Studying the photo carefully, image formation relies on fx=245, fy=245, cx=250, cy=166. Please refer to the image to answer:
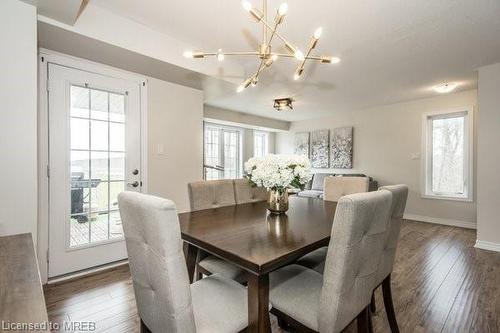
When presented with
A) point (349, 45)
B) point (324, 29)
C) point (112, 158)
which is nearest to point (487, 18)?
point (349, 45)

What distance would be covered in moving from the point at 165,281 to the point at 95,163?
2.04 m

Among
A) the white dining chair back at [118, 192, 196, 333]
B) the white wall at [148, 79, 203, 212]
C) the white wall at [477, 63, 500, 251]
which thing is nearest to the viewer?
the white dining chair back at [118, 192, 196, 333]

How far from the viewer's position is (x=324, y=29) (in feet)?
7.19

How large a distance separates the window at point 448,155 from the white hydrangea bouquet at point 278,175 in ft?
12.7

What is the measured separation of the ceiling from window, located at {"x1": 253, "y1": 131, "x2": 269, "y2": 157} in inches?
118

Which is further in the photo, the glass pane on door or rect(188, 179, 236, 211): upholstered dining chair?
the glass pane on door

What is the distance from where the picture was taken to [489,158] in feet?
Result: 9.74

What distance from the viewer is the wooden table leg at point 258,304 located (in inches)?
38.5

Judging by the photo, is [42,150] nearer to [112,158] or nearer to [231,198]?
[112,158]

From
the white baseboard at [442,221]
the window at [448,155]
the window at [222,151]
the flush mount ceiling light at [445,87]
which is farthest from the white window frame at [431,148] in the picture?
the window at [222,151]

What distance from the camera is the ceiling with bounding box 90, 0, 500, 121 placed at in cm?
191

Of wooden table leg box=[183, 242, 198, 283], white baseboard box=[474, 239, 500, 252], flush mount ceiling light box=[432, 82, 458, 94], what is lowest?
white baseboard box=[474, 239, 500, 252]

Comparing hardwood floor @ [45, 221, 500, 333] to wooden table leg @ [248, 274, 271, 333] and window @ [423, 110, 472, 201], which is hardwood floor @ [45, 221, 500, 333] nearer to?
wooden table leg @ [248, 274, 271, 333]

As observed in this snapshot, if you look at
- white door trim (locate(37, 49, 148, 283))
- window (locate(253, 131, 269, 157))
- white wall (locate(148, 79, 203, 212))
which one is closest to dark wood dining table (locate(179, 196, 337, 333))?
white wall (locate(148, 79, 203, 212))
